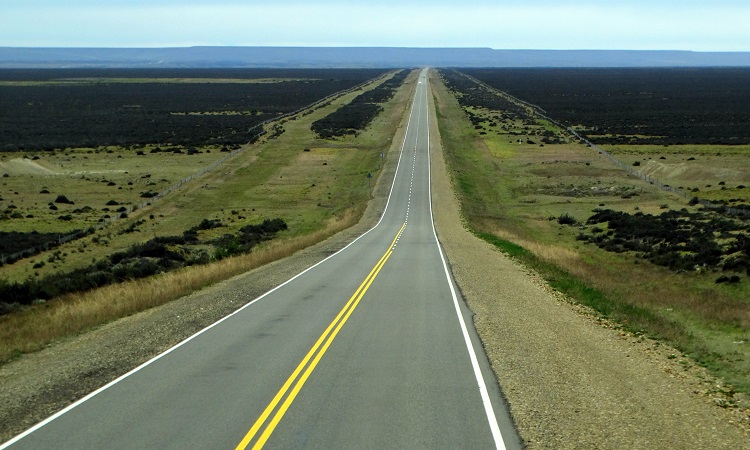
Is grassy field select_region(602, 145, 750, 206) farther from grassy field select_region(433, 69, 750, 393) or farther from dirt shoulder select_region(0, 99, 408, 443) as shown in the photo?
dirt shoulder select_region(0, 99, 408, 443)

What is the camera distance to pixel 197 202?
6056 cm

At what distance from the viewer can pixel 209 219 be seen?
177 ft

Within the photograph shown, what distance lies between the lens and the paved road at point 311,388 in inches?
386

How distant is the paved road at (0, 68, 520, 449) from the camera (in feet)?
32.2

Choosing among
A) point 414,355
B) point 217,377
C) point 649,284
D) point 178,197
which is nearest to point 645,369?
point 414,355

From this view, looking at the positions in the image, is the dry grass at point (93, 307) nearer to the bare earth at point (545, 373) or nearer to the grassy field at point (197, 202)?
the grassy field at point (197, 202)

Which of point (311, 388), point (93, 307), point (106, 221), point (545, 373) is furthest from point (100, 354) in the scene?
point (106, 221)

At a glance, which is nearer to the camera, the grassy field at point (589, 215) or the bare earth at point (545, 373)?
the bare earth at point (545, 373)

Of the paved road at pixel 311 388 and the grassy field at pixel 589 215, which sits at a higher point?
the paved road at pixel 311 388

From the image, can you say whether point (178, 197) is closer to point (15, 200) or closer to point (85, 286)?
point (15, 200)

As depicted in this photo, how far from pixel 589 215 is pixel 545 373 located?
139 feet

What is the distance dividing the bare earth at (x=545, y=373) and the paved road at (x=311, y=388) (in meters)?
0.46

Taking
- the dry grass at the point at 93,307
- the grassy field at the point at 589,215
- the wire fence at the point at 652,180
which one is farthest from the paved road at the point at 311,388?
the wire fence at the point at 652,180

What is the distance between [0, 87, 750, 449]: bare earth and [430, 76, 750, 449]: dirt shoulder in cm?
2
